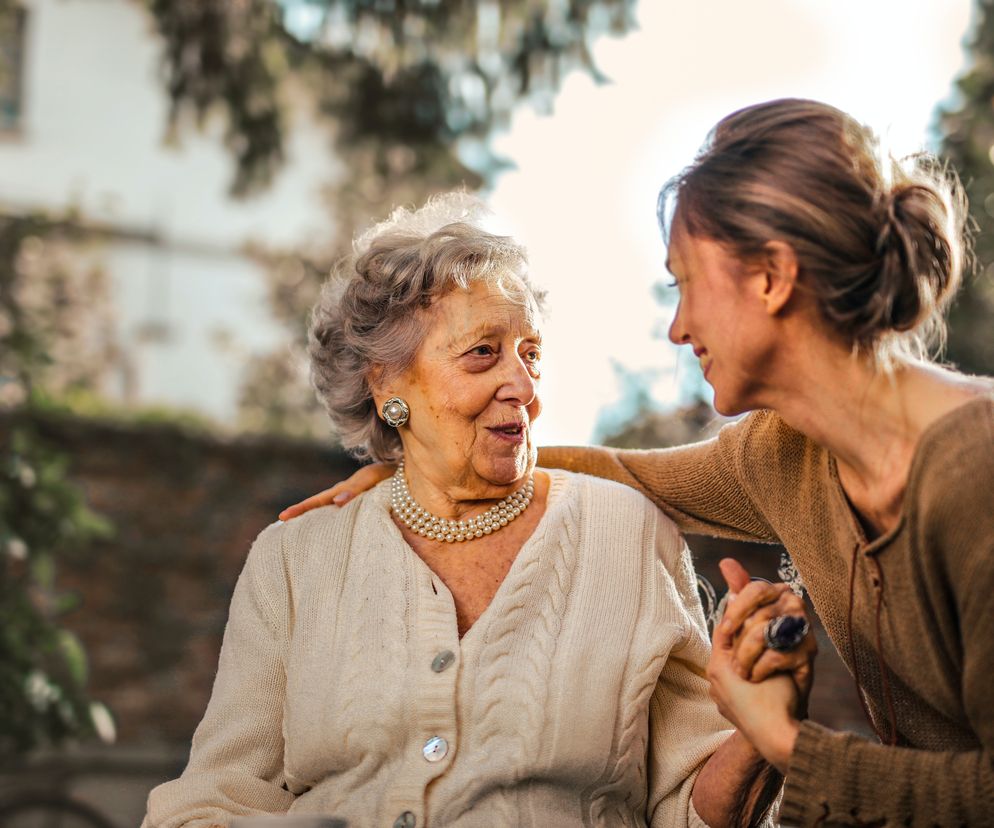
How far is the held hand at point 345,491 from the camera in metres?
2.91

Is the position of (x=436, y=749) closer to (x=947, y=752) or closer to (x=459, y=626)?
(x=459, y=626)

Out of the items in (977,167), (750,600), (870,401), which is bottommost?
(750,600)

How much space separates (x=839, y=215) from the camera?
6.70 ft

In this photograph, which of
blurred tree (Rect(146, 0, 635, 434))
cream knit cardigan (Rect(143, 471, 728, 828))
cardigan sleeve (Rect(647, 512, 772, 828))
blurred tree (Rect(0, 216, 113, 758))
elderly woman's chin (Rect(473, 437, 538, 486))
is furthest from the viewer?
blurred tree (Rect(146, 0, 635, 434))

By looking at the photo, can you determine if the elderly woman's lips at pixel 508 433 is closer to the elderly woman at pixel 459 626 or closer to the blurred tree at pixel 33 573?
the elderly woman at pixel 459 626

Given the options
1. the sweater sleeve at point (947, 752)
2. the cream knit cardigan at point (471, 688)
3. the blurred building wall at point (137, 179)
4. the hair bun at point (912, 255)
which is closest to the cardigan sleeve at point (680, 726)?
the cream knit cardigan at point (471, 688)

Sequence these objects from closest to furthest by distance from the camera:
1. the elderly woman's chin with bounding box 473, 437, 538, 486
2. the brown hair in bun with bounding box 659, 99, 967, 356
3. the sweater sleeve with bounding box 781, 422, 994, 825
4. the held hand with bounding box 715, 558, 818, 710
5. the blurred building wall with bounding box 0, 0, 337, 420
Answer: the sweater sleeve with bounding box 781, 422, 994, 825 < the brown hair in bun with bounding box 659, 99, 967, 356 < the held hand with bounding box 715, 558, 818, 710 < the elderly woman's chin with bounding box 473, 437, 538, 486 < the blurred building wall with bounding box 0, 0, 337, 420

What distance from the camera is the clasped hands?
7.00ft

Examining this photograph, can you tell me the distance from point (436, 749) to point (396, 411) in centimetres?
75

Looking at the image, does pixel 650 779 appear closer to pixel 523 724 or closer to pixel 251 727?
pixel 523 724

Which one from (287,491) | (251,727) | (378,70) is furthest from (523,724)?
(287,491)

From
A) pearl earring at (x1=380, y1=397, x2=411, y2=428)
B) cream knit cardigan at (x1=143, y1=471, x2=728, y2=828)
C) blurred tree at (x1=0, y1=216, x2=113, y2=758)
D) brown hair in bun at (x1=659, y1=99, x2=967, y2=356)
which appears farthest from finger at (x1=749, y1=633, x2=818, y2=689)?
blurred tree at (x1=0, y1=216, x2=113, y2=758)

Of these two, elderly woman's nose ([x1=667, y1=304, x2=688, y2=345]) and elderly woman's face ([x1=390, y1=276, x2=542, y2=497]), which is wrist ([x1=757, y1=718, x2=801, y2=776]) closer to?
elderly woman's nose ([x1=667, y1=304, x2=688, y2=345])

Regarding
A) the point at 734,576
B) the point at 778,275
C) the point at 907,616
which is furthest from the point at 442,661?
the point at 778,275
